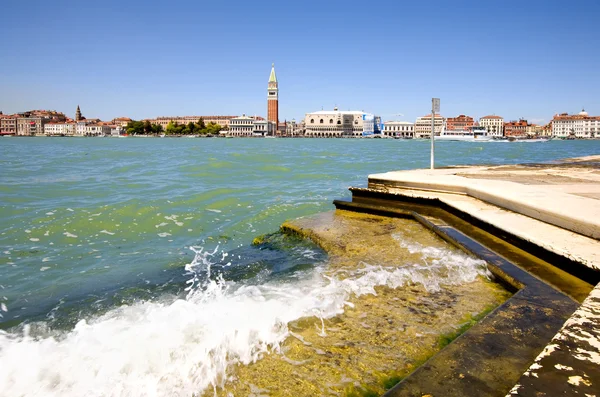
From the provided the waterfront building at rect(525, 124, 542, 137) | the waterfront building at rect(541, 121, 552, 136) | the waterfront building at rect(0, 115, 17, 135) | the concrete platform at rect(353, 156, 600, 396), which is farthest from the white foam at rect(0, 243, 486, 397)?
the waterfront building at rect(0, 115, 17, 135)

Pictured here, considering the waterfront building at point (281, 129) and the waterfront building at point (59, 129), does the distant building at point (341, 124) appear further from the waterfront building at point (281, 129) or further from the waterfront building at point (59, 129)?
the waterfront building at point (59, 129)

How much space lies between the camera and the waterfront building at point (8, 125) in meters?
173

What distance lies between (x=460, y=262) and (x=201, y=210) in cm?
563

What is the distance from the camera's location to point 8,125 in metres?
173

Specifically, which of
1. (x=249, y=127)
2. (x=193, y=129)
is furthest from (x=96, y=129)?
(x=249, y=127)

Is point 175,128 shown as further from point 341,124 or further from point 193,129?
point 341,124

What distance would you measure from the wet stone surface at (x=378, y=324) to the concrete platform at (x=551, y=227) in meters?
0.51

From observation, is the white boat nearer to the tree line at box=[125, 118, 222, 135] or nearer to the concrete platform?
the tree line at box=[125, 118, 222, 135]

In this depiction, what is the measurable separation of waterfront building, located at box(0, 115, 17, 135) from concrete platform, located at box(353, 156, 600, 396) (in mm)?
208888

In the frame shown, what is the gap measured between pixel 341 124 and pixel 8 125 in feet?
464

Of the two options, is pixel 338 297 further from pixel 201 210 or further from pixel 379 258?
pixel 201 210

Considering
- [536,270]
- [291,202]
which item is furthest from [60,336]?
[291,202]

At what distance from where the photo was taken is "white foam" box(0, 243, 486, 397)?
1879 millimetres

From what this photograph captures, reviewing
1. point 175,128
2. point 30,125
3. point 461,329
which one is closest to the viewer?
point 461,329
